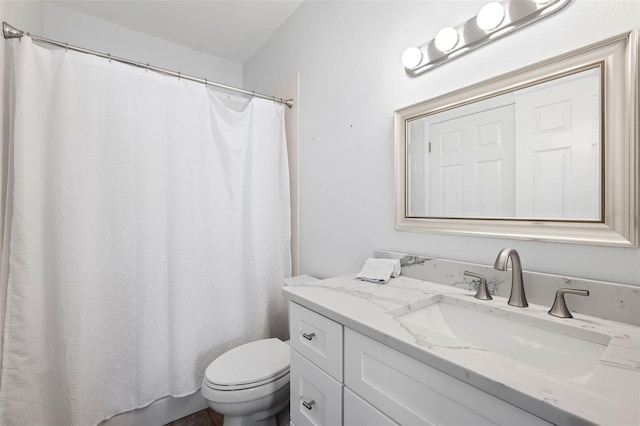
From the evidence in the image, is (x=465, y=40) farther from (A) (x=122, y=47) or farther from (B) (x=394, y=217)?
(A) (x=122, y=47)

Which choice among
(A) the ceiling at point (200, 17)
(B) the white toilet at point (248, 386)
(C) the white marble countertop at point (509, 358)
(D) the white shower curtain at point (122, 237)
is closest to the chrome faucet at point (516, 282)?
(C) the white marble countertop at point (509, 358)

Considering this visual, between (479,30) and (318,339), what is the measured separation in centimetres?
120

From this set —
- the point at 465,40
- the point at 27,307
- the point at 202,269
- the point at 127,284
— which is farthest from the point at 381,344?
the point at 27,307

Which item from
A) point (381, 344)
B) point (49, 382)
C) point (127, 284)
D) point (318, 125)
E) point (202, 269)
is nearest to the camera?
point (381, 344)

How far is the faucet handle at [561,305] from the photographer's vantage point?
769 millimetres

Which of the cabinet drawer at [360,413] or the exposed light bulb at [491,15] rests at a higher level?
the exposed light bulb at [491,15]

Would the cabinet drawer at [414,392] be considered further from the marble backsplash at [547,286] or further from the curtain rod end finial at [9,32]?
the curtain rod end finial at [9,32]

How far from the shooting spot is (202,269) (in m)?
1.65

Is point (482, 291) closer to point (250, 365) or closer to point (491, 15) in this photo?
point (491, 15)

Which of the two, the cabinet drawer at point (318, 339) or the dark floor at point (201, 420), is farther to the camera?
the dark floor at point (201, 420)

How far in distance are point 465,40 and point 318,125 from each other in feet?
2.99

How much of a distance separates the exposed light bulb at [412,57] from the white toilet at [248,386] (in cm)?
145

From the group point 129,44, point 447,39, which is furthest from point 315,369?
point 129,44

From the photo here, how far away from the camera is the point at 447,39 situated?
108cm
